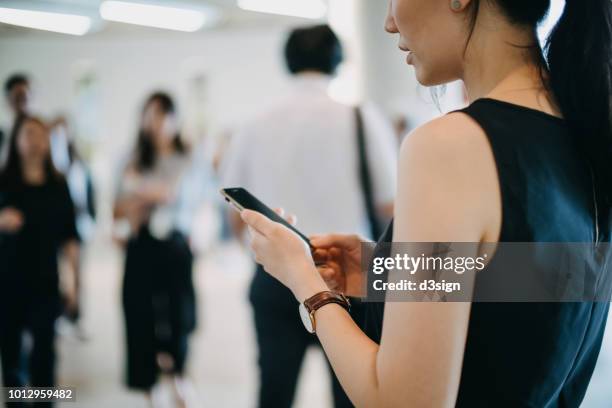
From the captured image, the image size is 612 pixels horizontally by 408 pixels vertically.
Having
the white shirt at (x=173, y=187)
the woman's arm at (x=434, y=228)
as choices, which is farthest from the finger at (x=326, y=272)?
the white shirt at (x=173, y=187)

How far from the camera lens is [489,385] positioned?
0.67 m

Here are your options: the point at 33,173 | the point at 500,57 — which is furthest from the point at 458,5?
the point at 33,173

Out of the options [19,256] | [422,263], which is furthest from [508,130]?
[19,256]

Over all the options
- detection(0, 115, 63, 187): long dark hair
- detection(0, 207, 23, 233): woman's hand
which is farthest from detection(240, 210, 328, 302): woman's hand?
detection(0, 115, 63, 187): long dark hair

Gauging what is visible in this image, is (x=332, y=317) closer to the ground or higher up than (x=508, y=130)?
closer to the ground

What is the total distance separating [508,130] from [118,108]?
9.20 meters

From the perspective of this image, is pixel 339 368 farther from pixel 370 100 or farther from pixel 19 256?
pixel 370 100

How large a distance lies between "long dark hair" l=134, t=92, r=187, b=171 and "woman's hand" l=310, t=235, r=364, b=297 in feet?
6.82

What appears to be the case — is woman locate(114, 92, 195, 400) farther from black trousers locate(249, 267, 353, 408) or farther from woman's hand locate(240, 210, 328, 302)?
woman's hand locate(240, 210, 328, 302)

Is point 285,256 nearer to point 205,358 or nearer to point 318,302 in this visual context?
point 318,302

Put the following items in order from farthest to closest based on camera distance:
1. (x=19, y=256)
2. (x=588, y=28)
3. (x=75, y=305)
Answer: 1. (x=75, y=305)
2. (x=19, y=256)
3. (x=588, y=28)

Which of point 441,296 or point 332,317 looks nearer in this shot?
point 441,296

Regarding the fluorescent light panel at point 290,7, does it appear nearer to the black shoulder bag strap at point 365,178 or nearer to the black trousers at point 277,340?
the black shoulder bag strap at point 365,178

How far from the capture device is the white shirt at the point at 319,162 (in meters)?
1.76
